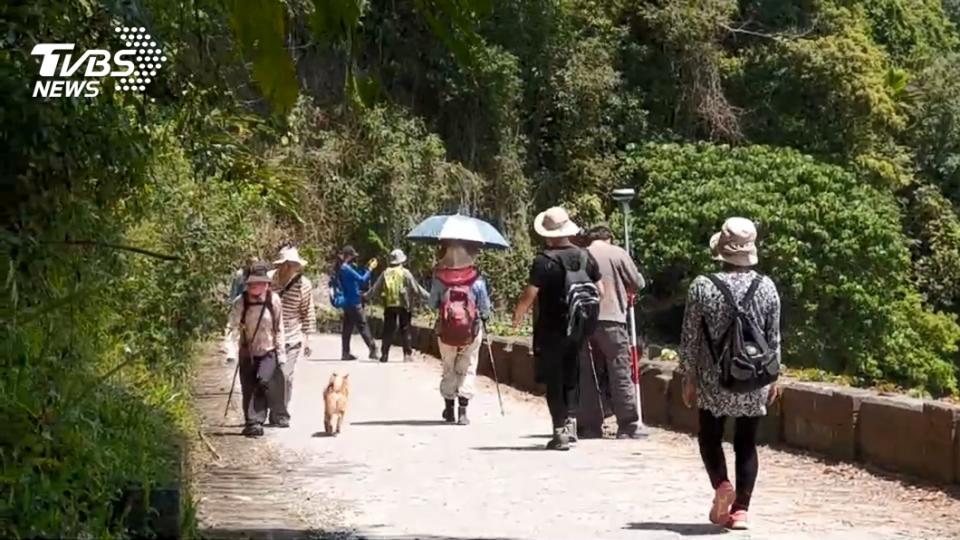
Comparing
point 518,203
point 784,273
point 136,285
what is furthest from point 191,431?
point 518,203

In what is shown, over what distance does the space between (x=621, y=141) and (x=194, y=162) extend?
25.0 meters

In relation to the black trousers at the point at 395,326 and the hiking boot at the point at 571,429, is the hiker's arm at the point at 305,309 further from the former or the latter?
the black trousers at the point at 395,326

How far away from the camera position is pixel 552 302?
11.2m

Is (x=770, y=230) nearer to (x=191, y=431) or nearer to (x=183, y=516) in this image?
(x=191, y=431)

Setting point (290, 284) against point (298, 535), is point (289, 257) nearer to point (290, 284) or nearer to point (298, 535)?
point (290, 284)

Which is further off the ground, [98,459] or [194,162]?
[194,162]

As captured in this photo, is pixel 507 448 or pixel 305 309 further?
pixel 305 309

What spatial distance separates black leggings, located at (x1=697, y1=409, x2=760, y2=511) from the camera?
7.73 metres

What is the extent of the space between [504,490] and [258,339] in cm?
374

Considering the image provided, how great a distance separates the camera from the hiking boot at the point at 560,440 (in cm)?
1112

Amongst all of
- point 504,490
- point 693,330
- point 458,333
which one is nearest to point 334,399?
point 458,333

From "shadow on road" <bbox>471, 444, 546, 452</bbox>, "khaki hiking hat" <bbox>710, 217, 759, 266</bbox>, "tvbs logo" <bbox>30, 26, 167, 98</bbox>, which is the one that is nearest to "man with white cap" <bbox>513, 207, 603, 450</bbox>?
"shadow on road" <bbox>471, 444, 546, 452</bbox>

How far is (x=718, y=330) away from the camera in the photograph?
773 centimetres

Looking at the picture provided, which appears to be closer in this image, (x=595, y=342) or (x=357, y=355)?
(x=595, y=342)
